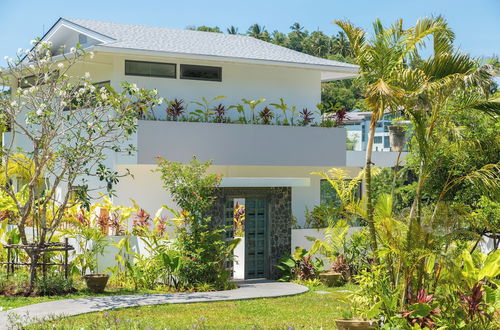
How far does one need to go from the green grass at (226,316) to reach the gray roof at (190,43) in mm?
8413

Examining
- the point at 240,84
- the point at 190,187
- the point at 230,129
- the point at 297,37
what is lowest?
the point at 190,187

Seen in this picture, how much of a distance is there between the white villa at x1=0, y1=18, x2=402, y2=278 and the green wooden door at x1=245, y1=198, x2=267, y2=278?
26 mm

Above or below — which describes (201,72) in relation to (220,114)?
above

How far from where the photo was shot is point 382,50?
1259 centimetres

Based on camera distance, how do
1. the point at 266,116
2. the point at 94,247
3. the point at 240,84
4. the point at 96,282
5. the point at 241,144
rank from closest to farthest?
the point at 96,282
the point at 94,247
the point at 241,144
the point at 266,116
the point at 240,84

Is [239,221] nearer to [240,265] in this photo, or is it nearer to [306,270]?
[240,265]

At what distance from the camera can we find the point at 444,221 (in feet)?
41.7

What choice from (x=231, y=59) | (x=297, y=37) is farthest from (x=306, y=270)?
(x=297, y=37)

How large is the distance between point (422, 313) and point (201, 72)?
42.7ft

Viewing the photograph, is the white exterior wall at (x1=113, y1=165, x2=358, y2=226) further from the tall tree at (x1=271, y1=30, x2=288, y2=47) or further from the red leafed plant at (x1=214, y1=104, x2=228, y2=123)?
the tall tree at (x1=271, y1=30, x2=288, y2=47)

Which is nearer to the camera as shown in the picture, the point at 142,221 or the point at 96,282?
the point at 96,282

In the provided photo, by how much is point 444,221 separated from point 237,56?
11.1 m

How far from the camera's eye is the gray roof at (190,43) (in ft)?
71.9

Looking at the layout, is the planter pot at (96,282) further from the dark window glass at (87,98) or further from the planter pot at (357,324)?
the planter pot at (357,324)
